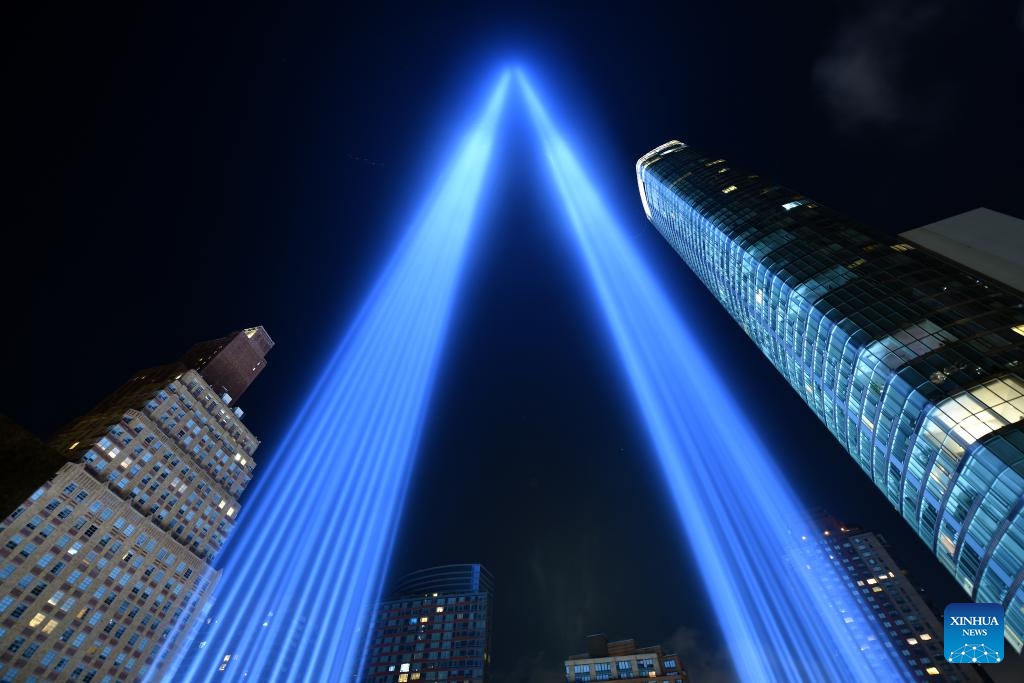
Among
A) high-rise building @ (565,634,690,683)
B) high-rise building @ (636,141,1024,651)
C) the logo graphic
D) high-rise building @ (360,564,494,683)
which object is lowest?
high-rise building @ (360,564,494,683)

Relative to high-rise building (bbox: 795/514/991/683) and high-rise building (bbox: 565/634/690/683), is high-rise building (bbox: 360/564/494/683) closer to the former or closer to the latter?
high-rise building (bbox: 565/634/690/683)

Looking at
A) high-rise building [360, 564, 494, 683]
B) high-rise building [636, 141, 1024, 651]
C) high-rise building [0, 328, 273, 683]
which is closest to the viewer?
high-rise building [636, 141, 1024, 651]

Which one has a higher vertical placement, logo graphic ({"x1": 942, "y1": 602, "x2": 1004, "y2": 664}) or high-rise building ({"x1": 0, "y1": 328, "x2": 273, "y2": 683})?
logo graphic ({"x1": 942, "y1": 602, "x2": 1004, "y2": 664})

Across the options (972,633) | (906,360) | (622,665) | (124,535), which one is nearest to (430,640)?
(622,665)

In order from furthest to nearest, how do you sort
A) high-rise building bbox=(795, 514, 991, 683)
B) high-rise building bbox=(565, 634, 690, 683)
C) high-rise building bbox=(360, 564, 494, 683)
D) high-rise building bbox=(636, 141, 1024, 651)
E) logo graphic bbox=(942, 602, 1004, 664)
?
high-rise building bbox=(360, 564, 494, 683), high-rise building bbox=(795, 514, 991, 683), high-rise building bbox=(565, 634, 690, 683), high-rise building bbox=(636, 141, 1024, 651), logo graphic bbox=(942, 602, 1004, 664)

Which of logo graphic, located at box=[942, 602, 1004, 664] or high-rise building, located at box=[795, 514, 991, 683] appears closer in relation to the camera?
logo graphic, located at box=[942, 602, 1004, 664]

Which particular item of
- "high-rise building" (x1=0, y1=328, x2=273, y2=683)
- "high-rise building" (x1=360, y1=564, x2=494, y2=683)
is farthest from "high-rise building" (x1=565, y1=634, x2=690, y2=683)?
"high-rise building" (x1=0, y1=328, x2=273, y2=683)

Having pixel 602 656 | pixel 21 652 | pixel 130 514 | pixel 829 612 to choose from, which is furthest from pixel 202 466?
pixel 829 612

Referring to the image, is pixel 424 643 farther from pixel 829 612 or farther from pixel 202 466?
pixel 829 612
